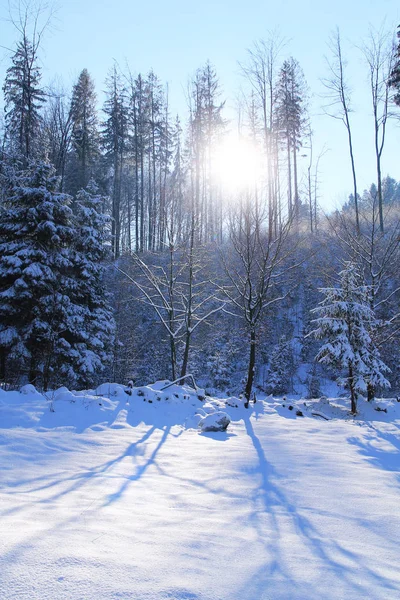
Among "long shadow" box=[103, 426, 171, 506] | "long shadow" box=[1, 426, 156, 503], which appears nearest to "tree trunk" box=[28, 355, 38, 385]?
"long shadow" box=[103, 426, 171, 506]

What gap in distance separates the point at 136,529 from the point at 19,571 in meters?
0.84

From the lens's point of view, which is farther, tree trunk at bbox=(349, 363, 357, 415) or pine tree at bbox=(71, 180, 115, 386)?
pine tree at bbox=(71, 180, 115, 386)

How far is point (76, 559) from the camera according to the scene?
1.68m

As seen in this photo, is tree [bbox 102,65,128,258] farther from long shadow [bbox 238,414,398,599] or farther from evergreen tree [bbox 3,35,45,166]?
long shadow [bbox 238,414,398,599]

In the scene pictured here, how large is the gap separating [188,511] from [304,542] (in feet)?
3.09

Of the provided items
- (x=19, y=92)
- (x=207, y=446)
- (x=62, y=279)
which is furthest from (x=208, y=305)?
(x=207, y=446)

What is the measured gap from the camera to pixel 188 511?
2736mm

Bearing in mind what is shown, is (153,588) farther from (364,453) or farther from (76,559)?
(364,453)

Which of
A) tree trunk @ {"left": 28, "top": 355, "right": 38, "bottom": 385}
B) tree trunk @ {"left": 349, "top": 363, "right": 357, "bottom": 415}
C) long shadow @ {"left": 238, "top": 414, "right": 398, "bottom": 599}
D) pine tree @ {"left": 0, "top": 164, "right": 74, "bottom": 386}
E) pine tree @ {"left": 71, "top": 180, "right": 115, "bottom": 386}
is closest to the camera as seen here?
long shadow @ {"left": 238, "top": 414, "right": 398, "bottom": 599}

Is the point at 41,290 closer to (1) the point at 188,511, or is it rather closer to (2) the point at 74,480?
(2) the point at 74,480

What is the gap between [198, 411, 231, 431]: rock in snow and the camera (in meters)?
6.59

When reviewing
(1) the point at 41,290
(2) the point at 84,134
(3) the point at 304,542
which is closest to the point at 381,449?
(3) the point at 304,542

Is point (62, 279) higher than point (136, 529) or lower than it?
higher

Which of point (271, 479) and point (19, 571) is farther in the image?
point (271, 479)
